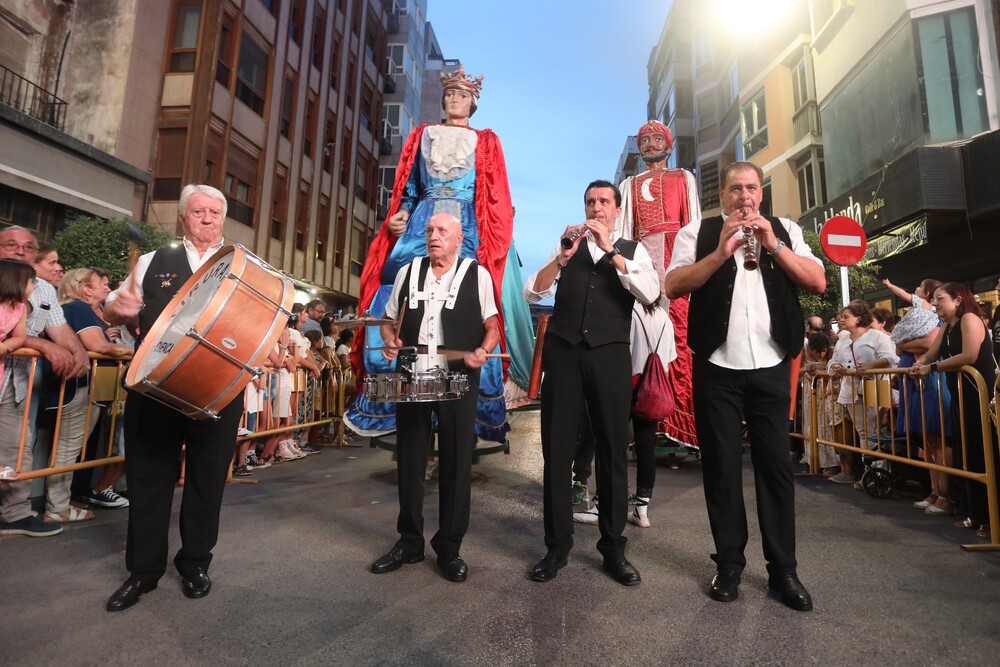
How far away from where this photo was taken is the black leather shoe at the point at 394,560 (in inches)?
120

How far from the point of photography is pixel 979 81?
1165cm

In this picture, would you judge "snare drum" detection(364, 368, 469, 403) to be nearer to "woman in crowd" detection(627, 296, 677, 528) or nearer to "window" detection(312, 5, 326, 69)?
"woman in crowd" detection(627, 296, 677, 528)

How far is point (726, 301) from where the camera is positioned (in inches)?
117

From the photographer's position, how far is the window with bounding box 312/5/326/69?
21889 millimetres

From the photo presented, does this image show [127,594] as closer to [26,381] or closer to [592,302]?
[26,381]

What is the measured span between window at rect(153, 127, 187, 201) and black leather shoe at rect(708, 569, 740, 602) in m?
16.5

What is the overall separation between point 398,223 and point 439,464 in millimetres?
2352

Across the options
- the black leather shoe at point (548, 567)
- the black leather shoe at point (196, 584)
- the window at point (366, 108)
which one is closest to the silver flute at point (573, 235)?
the black leather shoe at point (548, 567)

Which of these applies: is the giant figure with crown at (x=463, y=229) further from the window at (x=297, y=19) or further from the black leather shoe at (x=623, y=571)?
the window at (x=297, y=19)

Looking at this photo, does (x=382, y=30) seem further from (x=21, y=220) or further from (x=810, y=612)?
(x=810, y=612)


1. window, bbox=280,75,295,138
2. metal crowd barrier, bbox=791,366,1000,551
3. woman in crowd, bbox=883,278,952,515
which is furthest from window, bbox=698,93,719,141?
woman in crowd, bbox=883,278,952,515

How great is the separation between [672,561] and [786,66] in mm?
21550

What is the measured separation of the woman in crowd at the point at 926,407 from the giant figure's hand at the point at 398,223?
4.45 metres

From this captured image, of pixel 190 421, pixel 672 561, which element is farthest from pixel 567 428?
pixel 190 421
